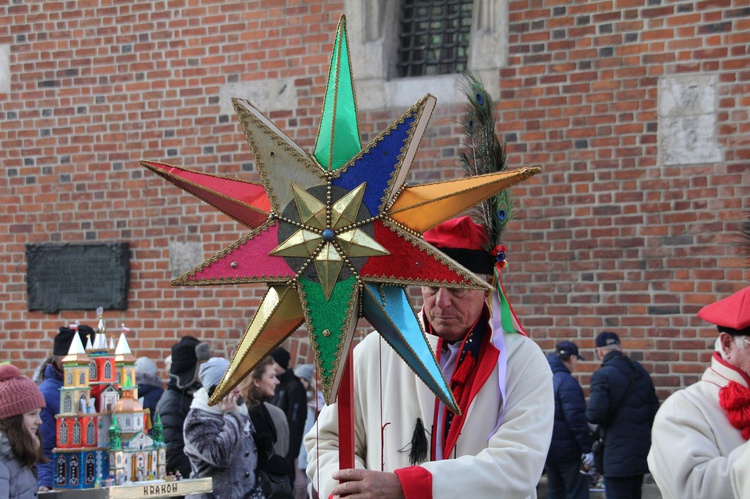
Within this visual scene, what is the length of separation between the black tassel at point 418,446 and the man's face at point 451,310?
0.98ft

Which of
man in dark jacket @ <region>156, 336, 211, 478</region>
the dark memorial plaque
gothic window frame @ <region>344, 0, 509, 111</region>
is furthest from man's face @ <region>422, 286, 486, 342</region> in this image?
the dark memorial plaque

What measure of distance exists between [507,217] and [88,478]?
3.11 meters

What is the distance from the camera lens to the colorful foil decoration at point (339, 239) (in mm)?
2914

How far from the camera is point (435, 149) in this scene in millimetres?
8555

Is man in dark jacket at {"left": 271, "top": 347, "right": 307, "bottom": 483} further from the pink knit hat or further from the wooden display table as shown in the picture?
the pink knit hat

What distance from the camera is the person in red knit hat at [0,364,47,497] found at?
5.34 meters

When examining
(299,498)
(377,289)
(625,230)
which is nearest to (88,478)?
(299,498)

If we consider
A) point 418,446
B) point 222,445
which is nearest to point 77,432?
point 222,445

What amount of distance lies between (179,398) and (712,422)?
160 inches

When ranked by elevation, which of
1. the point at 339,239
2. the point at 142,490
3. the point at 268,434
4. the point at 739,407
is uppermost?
the point at 339,239

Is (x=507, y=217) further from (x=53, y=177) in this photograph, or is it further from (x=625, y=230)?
(x=53, y=177)

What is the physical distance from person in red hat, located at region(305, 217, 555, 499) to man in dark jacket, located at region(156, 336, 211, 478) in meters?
3.38

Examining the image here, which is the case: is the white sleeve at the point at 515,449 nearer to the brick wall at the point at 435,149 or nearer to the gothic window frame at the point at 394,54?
the brick wall at the point at 435,149

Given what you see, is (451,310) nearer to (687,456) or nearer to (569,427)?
(687,456)
